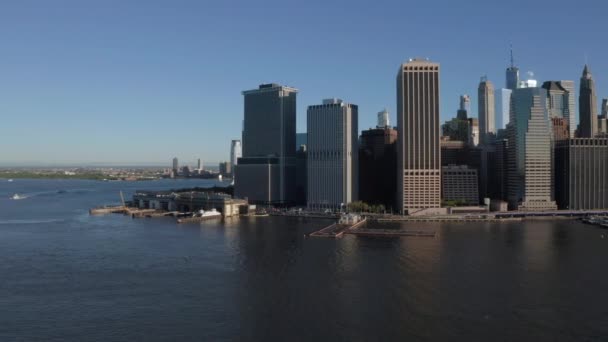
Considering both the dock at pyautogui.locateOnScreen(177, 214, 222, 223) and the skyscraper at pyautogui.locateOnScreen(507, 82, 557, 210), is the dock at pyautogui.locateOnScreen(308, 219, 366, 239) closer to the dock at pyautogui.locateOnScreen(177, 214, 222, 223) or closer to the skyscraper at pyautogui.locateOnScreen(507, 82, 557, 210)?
the dock at pyautogui.locateOnScreen(177, 214, 222, 223)

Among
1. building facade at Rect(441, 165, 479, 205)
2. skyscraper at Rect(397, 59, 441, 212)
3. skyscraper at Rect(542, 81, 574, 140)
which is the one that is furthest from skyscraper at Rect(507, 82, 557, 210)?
skyscraper at Rect(542, 81, 574, 140)

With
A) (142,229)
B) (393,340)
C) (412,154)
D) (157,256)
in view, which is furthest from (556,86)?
(393,340)

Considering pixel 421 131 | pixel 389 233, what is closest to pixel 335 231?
pixel 389 233

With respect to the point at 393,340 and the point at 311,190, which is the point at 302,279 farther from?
the point at 311,190

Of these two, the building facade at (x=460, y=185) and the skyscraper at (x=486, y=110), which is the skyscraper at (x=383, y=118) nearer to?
the skyscraper at (x=486, y=110)

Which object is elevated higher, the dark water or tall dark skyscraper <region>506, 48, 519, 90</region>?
tall dark skyscraper <region>506, 48, 519, 90</region>

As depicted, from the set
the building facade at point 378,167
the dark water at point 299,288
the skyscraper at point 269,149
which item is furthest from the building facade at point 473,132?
the dark water at point 299,288
